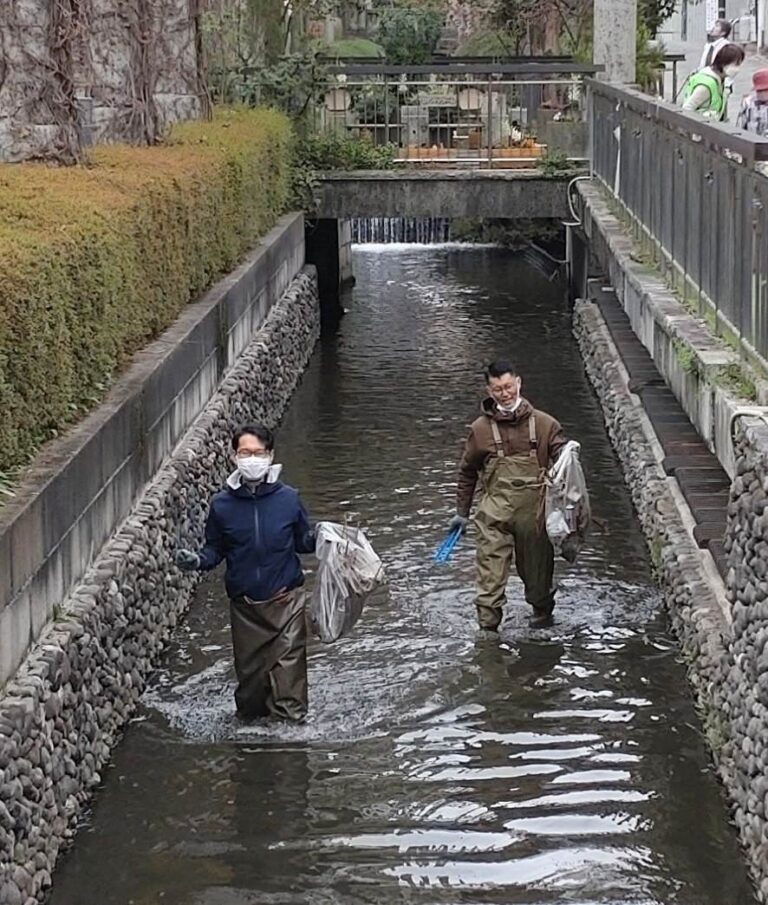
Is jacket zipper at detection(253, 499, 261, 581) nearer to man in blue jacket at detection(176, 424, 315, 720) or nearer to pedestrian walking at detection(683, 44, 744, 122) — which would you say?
man in blue jacket at detection(176, 424, 315, 720)

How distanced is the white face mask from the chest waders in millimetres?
2015

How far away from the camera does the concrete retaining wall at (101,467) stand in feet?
26.6

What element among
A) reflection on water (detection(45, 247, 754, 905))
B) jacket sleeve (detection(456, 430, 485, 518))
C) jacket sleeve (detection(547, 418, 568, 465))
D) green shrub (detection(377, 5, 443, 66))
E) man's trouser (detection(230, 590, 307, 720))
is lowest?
reflection on water (detection(45, 247, 754, 905))

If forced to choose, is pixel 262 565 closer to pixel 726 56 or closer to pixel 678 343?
pixel 678 343

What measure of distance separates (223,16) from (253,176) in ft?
27.8

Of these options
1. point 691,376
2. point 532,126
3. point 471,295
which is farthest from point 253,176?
point 691,376

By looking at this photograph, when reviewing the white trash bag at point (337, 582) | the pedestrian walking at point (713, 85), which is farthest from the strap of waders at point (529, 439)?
the pedestrian walking at point (713, 85)

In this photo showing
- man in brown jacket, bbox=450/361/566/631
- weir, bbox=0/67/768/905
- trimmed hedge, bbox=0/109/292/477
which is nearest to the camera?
weir, bbox=0/67/768/905

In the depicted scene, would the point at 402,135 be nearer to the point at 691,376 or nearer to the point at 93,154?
the point at 93,154

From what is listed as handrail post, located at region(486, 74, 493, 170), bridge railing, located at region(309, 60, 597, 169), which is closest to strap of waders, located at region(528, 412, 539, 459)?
bridge railing, located at region(309, 60, 597, 169)

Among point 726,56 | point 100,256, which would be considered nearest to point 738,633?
point 100,256

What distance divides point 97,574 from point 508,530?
263cm

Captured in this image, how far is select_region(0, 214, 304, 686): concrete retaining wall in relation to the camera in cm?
812

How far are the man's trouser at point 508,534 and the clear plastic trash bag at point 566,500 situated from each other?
0.08m
